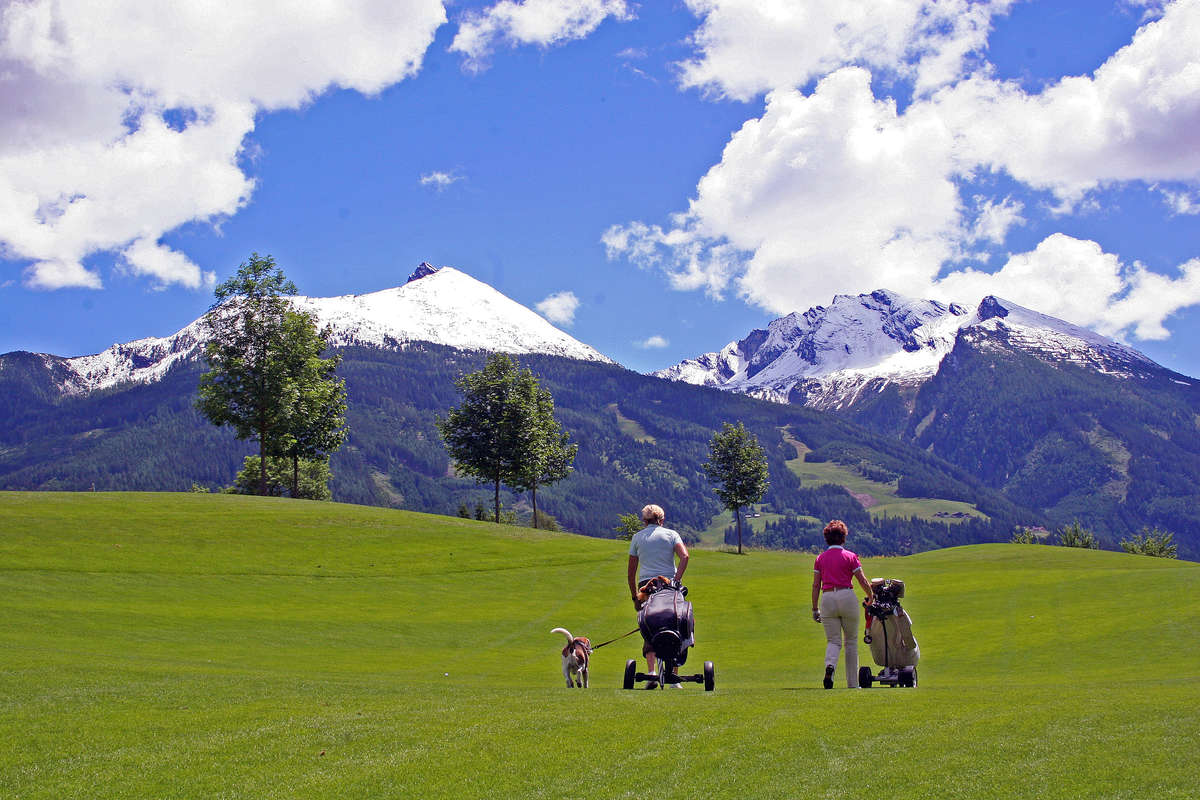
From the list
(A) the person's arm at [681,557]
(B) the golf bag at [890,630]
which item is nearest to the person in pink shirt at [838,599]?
(B) the golf bag at [890,630]

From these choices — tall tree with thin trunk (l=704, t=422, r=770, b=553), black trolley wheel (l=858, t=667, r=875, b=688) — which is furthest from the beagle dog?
tall tree with thin trunk (l=704, t=422, r=770, b=553)

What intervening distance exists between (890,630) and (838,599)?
5.41 ft

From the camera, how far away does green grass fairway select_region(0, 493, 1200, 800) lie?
351 inches

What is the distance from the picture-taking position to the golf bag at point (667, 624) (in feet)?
49.0

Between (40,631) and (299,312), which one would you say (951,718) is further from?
(299,312)

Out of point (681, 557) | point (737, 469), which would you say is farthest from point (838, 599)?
point (737, 469)

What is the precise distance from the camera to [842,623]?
16.3 meters

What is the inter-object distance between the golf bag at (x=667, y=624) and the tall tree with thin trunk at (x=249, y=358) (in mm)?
59539

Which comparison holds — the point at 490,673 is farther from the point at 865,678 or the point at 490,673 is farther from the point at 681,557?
the point at 865,678

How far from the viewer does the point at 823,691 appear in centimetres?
1516

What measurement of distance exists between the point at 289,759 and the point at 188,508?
171 ft

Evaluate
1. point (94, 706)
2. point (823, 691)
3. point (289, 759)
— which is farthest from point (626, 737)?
point (94, 706)

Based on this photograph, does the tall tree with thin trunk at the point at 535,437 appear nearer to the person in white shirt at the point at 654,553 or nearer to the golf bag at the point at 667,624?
the person in white shirt at the point at 654,553

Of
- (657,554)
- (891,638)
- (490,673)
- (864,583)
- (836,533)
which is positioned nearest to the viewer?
(864,583)
